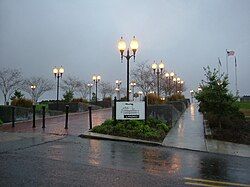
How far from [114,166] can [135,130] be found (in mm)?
6657

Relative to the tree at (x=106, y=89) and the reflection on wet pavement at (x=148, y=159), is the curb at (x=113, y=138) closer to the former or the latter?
the reflection on wet pavement at (x=148, y=159)

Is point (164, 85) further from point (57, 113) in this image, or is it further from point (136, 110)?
point (136, 110)

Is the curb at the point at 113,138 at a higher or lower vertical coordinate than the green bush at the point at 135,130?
lower

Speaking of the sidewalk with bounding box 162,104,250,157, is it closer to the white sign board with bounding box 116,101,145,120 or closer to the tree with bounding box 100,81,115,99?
the white sign board with bounding box 116,101,145,120

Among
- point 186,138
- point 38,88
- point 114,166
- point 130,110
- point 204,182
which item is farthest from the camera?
point 38,88

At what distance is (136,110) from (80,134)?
2937 mm

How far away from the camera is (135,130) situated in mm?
16266

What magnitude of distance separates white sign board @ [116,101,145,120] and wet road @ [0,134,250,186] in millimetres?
3357

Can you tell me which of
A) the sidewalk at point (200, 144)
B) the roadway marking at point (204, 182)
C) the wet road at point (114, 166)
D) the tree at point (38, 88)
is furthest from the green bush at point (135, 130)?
the tree at point (38, 88)

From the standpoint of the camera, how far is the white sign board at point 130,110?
1723cm

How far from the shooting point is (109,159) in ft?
35.2

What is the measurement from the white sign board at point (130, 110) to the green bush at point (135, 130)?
0.81 feet

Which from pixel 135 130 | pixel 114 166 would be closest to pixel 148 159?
pixel 114 166

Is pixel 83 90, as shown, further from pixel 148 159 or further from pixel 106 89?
pixel 148 159
